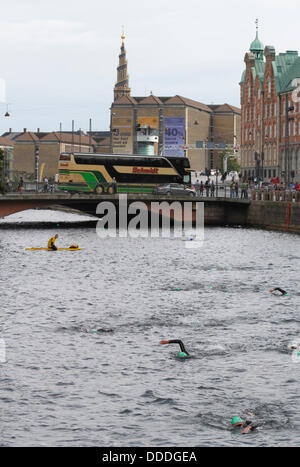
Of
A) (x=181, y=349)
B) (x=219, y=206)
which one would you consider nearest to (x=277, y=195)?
(x=219, y=206)

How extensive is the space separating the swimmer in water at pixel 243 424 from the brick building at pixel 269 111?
108 meters

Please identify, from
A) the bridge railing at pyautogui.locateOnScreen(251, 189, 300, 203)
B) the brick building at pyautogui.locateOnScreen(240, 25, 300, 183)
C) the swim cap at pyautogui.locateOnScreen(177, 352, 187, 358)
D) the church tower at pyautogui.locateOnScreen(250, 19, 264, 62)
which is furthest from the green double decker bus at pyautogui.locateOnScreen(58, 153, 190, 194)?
the church tower at pyautogui.locateOnScreen(250, 19, 264, 62)

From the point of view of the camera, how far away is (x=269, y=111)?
148 metres

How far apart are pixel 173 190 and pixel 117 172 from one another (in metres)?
6.74

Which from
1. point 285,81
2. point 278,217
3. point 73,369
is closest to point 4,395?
point 73,369

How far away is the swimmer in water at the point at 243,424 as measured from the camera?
61.6 ft

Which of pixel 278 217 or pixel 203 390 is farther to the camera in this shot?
pixel 278 217

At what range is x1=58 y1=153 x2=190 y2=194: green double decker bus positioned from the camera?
302 feet

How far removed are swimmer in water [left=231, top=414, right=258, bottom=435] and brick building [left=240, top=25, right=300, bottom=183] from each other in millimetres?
107768

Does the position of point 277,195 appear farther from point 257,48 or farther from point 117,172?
point 257,48

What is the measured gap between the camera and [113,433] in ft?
61.4

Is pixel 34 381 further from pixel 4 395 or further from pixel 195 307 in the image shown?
pixel 195 307
